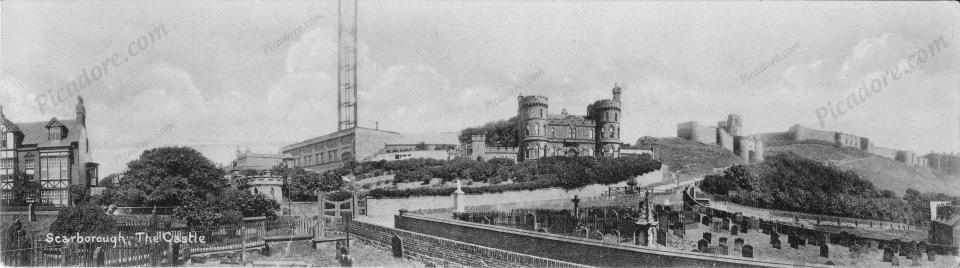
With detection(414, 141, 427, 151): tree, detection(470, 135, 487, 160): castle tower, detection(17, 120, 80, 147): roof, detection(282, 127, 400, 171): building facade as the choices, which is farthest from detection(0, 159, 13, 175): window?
detection(470, 135, 487, 160): castle tower

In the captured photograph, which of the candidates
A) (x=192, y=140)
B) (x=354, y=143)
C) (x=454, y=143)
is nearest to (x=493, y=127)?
(x=454, y=143)

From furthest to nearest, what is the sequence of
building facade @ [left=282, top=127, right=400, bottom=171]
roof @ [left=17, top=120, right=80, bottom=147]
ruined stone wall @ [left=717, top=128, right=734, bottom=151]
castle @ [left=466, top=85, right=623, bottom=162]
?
ruined stone wall @ [left=717, top=128, right=734, bottom=151] → castle @ [left=466, top=85, right=623, bottom=162] → building facade @ [left=282, top=127, right=400, bottom=171] → roof @ [left=17, top=120, right=80, bottom=147]

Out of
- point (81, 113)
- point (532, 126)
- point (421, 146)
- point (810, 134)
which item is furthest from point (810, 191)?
point (81, 113)

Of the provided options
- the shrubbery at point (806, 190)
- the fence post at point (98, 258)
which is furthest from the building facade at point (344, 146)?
the shrubbery at point (806, 190)

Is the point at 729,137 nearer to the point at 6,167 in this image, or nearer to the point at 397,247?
the point at 397,247

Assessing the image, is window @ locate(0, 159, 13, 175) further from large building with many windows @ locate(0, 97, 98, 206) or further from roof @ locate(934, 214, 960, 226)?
roof @ locate(934, 214, 960, 226)
